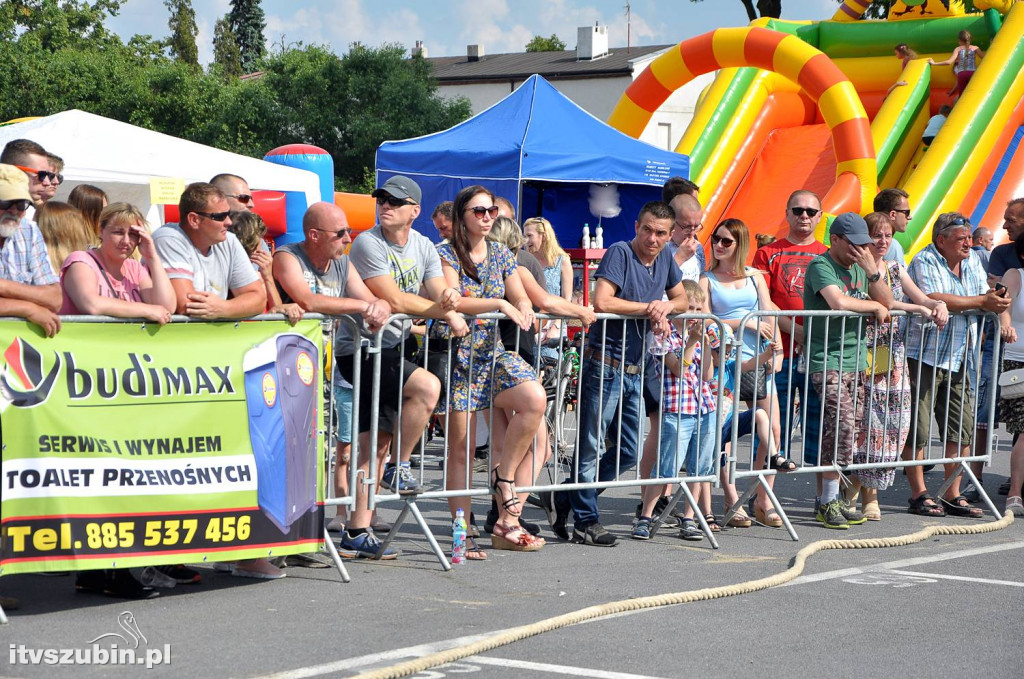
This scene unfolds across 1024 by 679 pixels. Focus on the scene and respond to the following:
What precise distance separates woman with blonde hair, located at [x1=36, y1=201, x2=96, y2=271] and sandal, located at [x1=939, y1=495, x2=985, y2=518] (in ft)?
18.7

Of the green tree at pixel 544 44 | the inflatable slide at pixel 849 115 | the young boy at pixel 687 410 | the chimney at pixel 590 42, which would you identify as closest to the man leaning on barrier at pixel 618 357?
the young boy at pixel 687 410

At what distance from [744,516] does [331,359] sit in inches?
112

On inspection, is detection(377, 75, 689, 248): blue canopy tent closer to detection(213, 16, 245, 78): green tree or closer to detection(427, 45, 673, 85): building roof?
detection(427, 45, 673, 85): building roof

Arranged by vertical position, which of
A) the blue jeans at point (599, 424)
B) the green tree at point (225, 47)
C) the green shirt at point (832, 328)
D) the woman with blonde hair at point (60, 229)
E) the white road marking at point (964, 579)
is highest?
the green tree at point (225, 47)

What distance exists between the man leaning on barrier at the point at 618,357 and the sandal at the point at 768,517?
1.10 m

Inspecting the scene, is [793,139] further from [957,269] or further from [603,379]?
[603,379]

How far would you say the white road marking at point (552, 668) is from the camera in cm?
460

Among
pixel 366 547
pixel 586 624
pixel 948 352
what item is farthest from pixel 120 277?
pixel 948 352

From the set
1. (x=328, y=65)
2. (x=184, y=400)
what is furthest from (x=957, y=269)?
(x=328, y=65)

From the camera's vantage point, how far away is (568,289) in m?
10.3

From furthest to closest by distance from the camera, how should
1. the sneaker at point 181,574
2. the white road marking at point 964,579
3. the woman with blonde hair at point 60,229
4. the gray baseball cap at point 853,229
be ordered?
the gray baseball cap at point 853,229 < the white road marking at point 964,579 < the woman with blonde hair at point 60,229 < the sneaker at point 181,574

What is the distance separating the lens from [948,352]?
8.75m

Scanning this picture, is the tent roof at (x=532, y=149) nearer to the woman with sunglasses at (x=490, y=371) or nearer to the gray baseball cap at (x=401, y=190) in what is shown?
the woman with sunglasses at (x=490, y=371)

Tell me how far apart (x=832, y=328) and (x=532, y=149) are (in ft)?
25.3
